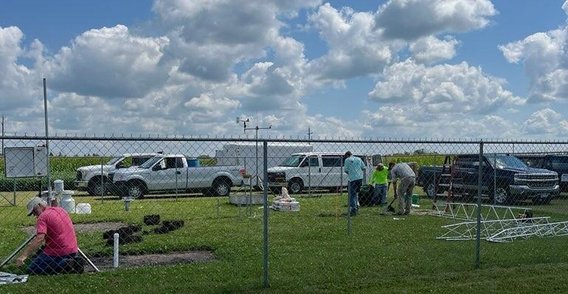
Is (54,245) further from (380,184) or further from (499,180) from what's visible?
(499,180)

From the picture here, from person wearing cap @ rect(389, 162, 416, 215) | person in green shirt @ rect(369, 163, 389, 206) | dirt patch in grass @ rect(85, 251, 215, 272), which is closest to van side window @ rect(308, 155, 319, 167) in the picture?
person in green shirt @ rect(369, 163, 389, 206)

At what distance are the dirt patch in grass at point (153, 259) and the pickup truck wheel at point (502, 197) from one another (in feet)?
43.9

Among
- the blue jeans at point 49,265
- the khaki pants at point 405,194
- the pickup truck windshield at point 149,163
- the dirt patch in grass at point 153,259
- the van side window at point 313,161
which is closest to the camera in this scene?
the blue jeans at point 49,265

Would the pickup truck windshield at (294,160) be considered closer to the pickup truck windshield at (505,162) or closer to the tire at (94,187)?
the tire at (94,187)

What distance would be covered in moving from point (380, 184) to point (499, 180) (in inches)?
192

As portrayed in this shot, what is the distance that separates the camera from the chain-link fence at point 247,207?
8.00 metres

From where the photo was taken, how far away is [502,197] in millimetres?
20703

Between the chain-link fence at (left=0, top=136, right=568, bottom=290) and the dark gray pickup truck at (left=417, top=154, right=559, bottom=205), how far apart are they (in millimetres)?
48

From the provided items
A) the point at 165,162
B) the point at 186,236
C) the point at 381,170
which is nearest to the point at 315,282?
the point at 186,236

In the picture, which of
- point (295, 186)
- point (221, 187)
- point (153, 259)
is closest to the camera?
point (153, 259)

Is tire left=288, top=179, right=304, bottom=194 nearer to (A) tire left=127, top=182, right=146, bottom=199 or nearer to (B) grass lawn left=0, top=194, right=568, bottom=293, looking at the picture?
(A) tire left=127, top=182, right=146, bottom=199

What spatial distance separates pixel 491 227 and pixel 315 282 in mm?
7157

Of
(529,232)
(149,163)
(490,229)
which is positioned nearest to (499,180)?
(490,229)

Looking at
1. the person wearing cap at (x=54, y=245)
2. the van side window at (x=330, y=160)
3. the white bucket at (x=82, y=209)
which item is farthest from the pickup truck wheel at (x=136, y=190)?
the person wearing cap at (x=54, y=245)
